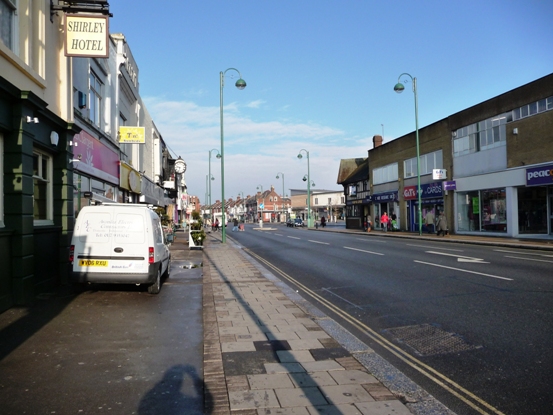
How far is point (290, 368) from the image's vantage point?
4715 millimetres

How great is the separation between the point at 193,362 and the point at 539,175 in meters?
22.1

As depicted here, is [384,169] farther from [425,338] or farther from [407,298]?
[425,338]

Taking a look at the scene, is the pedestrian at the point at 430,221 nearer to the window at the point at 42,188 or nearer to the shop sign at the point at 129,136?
the shop sign at the point at 129,136

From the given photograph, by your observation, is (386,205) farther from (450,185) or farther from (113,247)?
(113,247)

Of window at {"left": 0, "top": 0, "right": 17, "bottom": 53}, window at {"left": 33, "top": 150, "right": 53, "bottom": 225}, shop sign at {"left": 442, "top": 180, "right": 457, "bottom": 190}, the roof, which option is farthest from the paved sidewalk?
the roof

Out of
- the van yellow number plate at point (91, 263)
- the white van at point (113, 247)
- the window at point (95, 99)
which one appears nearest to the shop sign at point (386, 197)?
the window at point (95, 99)

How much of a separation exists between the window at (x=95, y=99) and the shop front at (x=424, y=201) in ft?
75.8

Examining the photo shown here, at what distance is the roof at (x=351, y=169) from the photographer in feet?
167

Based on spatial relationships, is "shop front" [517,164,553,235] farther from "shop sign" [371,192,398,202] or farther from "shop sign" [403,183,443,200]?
"shop sign" [371,192,398,202]

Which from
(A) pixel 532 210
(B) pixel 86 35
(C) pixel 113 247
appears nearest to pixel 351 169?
(A) pixel 532 210

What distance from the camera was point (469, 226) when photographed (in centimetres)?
2850

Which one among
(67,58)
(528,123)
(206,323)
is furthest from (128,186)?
(528,123)

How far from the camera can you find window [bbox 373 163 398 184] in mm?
38844

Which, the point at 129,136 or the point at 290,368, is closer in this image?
the point at 290,368
